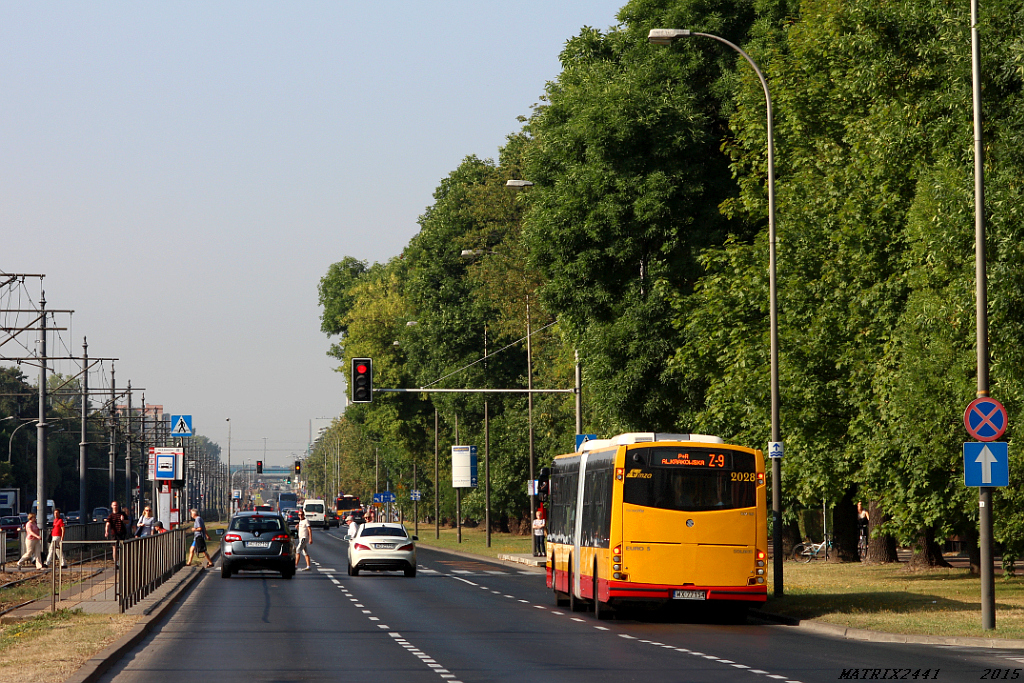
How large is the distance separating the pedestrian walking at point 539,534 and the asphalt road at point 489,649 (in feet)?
64.7

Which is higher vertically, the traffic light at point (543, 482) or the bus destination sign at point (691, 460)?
the bus destination sign at point (691, 460)

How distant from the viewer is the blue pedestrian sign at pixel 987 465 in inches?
808

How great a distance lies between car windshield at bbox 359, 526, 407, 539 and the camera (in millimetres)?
43312

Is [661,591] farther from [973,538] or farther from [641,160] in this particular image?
[641,160]

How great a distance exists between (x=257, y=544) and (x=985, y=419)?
970 inches

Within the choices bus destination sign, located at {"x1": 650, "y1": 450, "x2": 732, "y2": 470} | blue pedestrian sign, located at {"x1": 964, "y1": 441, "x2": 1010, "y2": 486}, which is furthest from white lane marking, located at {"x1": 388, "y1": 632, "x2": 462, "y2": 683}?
blue pedestrian sign, located at {"x1": 964, "y1": 441, "x2": 1010, "y2": 486}

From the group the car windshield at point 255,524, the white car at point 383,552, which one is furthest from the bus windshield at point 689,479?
the white car at point 383,552

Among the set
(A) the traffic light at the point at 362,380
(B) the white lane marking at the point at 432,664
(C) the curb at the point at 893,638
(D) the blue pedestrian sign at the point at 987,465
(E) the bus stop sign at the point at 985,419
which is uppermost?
(A) the traffic light at the point at 362,380

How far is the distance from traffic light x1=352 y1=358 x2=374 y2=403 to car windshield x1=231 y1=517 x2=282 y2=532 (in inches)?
158

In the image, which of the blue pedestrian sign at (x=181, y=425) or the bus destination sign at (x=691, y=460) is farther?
the blue pedestrian sign at (x=181, y=425)

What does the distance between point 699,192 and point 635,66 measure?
4.23 meters

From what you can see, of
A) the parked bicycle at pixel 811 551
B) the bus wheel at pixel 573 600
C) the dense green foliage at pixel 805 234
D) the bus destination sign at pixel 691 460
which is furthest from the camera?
the parked bicycle at pixel 811 551

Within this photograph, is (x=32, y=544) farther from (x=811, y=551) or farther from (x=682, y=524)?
(x=682, y=524)

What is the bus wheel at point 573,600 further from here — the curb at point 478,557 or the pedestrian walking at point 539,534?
the pedestrian walking at point 539,534
